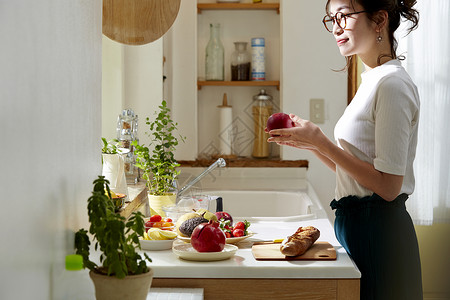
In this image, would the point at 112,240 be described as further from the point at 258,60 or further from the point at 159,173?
the point at 258,60

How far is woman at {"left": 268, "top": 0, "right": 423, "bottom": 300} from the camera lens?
5.41 ft

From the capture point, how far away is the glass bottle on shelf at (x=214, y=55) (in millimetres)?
3410

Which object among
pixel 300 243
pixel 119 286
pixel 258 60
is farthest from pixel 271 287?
pixel 258 60

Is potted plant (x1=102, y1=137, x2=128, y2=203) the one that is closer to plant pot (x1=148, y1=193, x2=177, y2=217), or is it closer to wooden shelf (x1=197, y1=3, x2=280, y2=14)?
plant pot (x1=148, y1=193, x2=177, y2=217)

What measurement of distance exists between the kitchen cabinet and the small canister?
0.13 metres

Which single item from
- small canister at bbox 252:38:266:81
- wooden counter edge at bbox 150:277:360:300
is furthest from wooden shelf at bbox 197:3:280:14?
wooden counter edge at bbox 150:277:360:300

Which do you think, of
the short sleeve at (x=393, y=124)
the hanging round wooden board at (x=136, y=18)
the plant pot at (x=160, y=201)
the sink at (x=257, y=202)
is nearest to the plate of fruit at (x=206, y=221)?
the plant pot at (x=160, y=201)

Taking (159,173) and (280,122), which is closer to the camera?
(280,122)

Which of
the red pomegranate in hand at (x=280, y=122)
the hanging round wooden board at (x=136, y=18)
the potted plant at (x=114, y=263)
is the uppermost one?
the hanging round wooden board at (x=136, y=18)

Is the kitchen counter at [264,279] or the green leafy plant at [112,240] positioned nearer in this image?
the green leafy plant at [112,240]

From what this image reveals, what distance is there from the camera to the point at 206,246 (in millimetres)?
1648

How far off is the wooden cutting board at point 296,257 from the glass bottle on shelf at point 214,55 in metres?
1.73

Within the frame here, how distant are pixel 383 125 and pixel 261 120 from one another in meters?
1.82

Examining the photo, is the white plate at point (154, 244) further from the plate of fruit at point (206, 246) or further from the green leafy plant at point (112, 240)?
the green leafy plant at point (112, 240)
